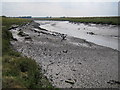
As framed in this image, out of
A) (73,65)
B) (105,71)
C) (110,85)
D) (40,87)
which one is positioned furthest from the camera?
(73,65)

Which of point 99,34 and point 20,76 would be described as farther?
point 99,34

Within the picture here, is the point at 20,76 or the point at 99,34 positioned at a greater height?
the point at 99,34

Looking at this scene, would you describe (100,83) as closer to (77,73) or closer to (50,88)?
(77,73)

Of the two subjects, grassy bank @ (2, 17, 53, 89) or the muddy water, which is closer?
grassy bank @ (2, 17, 53, 89)

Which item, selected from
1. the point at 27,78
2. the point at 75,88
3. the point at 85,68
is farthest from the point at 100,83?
the point at 27,78

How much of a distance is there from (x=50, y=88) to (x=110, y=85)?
4.04 metres

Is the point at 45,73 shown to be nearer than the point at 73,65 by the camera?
Yes

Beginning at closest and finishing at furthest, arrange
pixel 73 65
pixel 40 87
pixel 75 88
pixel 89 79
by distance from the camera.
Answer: pixel 40 87 → pixel 75 88 → pixel 89 79 → pixel 73 65

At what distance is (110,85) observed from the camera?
9.49m

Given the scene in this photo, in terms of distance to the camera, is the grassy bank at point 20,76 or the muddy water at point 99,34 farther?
the muddy water at point 99,34

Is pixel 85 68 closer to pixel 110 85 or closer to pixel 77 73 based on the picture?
pixel 77 73

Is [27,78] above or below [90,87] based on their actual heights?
above

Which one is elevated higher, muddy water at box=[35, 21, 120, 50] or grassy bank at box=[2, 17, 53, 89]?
muddy water at box=[35, 21, 120, 50]

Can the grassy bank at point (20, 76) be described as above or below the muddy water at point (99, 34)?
below
